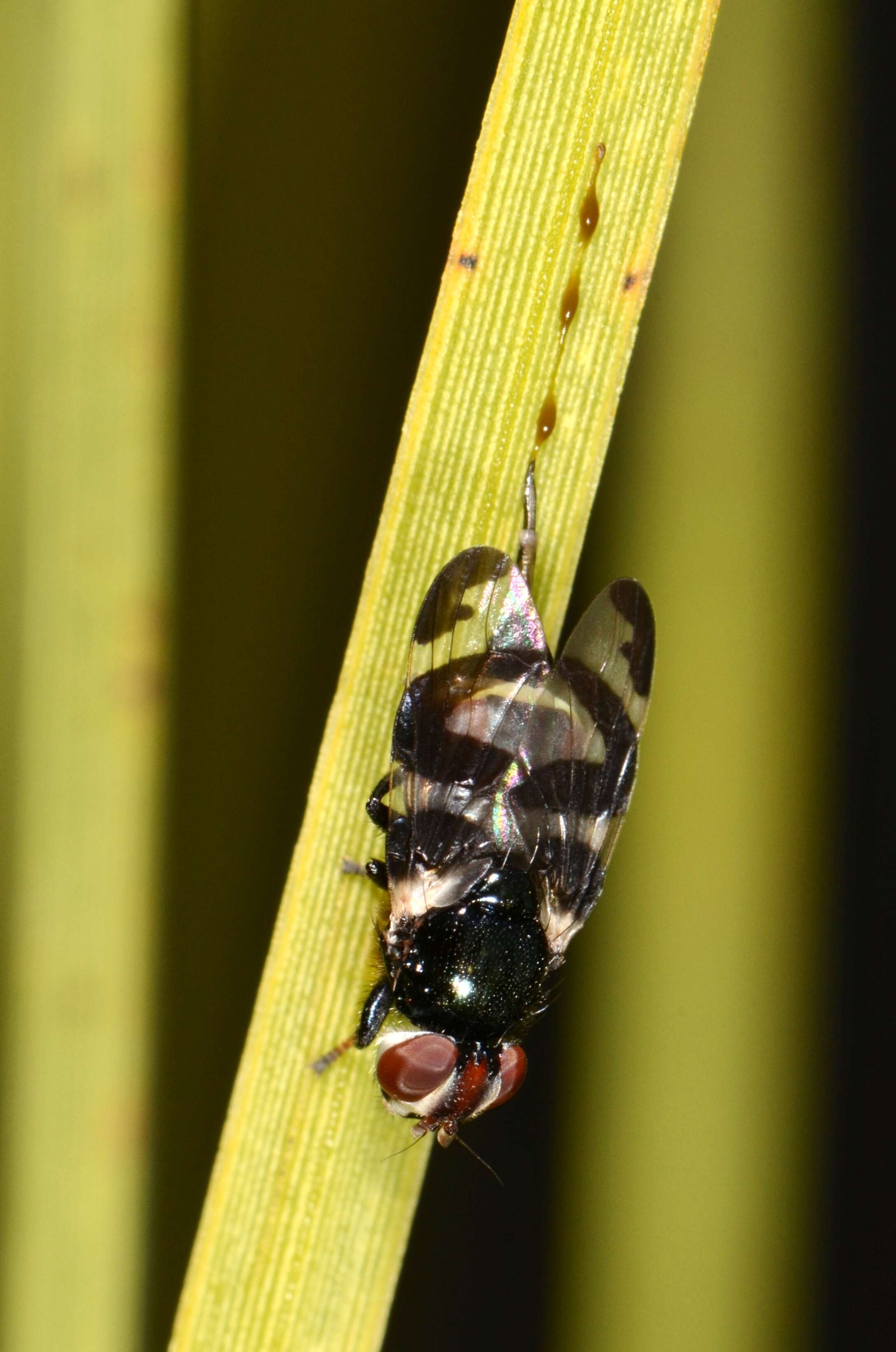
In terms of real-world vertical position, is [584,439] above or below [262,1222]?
above

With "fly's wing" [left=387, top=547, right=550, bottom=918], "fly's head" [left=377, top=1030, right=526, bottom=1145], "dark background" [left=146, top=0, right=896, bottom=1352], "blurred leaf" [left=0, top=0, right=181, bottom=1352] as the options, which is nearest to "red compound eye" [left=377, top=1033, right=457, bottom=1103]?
"fly's head" [left=377, top=1030, right=526, bottom=1145]

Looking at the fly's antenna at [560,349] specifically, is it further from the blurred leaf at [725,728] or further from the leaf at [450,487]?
the blurred leaf at [725,728]

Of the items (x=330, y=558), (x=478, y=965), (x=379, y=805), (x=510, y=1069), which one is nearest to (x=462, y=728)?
(x=379, y=805)

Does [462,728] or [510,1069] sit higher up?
[462,728]

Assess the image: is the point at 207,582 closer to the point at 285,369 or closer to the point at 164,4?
A: the point at 285,369

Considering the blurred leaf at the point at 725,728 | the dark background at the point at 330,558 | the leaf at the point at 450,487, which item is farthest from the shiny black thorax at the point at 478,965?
the dark background at the point at 330,558

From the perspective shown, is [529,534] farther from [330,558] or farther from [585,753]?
[330,558]

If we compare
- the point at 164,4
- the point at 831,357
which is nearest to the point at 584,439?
the point at 164,4
